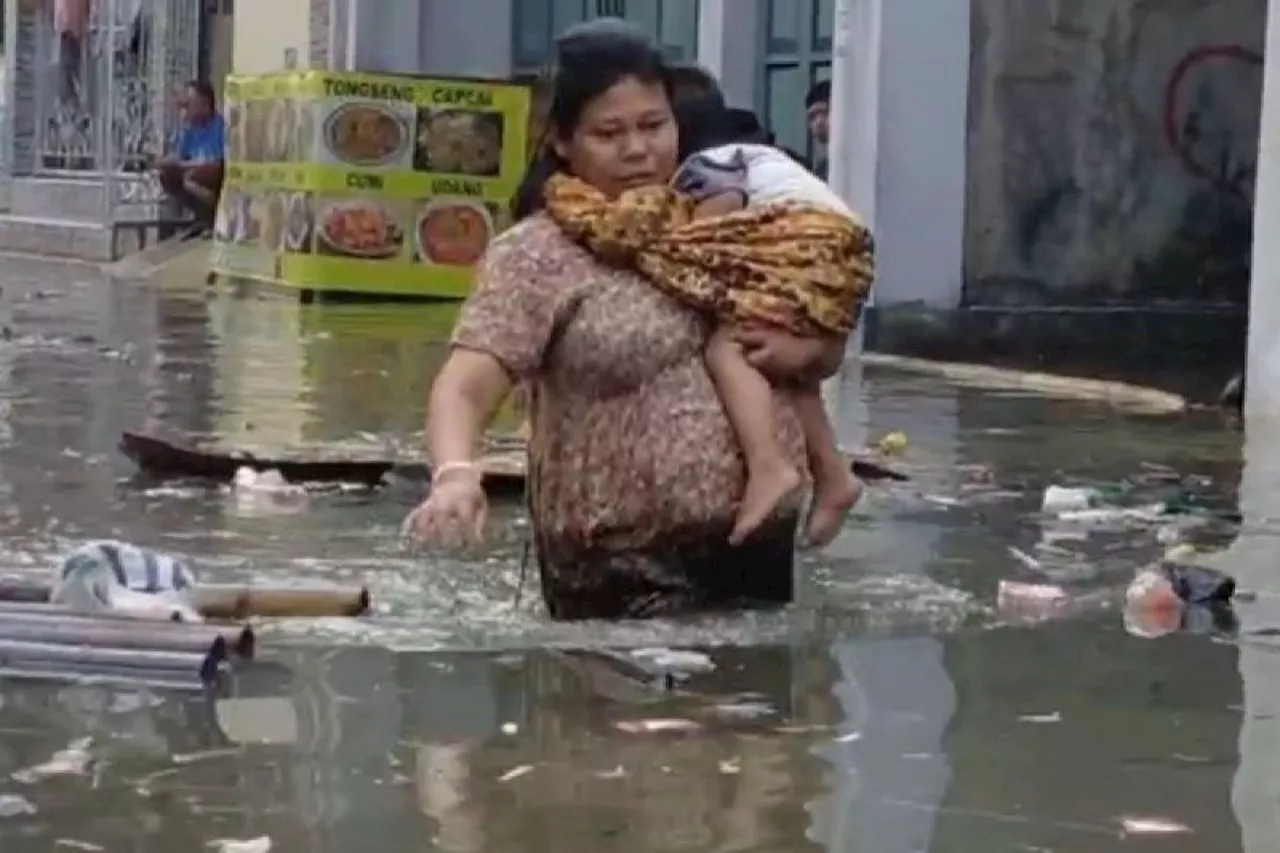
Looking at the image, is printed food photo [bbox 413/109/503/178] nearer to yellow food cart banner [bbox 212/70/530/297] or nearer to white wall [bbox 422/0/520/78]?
yellow food cart banner [bbox 212/70/530/297]

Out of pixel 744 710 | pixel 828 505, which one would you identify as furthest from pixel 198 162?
pixel 744 710

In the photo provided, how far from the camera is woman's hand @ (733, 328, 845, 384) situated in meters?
6.12

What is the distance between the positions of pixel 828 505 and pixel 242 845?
2.42 metres

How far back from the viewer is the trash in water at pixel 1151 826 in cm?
439

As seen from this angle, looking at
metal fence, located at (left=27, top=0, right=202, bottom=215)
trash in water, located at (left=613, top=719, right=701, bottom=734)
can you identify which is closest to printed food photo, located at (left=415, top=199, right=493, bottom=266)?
metal fence, located at (left=27, top=0, right=202, bottom=215)

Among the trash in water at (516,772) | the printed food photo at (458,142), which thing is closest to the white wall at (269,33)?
the printed food photo at (458,142)

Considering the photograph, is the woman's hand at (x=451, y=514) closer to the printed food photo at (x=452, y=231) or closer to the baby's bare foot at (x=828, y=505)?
the baby's bare foot at (x=828, y=505)

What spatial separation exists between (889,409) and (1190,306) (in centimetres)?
554

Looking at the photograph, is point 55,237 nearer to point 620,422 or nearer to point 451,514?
point 620,422

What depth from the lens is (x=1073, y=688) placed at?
18.3 ft

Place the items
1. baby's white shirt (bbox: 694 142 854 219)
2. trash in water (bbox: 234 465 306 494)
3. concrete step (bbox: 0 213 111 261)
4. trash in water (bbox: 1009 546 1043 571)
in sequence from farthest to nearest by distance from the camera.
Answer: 1. concrete step (bbox: 0 213 111 261)
2. trash in water (bbox: 234 465 306 494)
3. trash in water (bbox: 1009 546 1043 571)
4. baby's white shirt (bbox: 694 142 854 219)

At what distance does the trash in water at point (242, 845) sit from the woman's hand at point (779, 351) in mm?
2121

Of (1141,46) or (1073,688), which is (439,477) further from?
(1141,46)

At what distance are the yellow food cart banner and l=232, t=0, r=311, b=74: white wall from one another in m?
4.58
